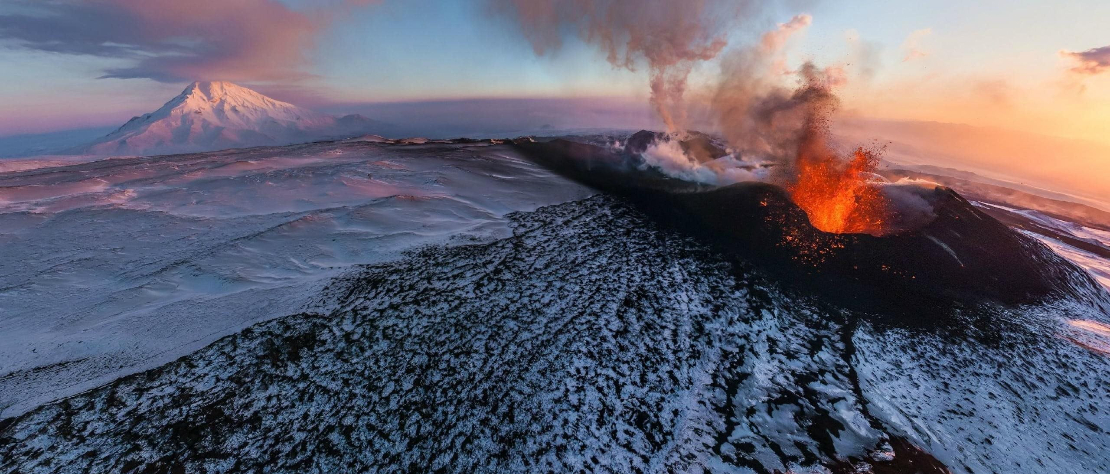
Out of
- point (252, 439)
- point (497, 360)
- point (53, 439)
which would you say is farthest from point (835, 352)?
point (53, 439)

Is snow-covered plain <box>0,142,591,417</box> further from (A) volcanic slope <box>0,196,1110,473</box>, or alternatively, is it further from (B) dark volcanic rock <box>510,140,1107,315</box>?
(B) dark volcanic rock <box>510,140,1107,315</box>

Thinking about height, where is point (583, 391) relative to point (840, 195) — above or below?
below

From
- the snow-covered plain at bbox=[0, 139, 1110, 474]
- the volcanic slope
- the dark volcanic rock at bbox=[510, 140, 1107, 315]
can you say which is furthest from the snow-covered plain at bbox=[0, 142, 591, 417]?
the dark volcanic rock at bbox=[510, 140, 1107, 315]

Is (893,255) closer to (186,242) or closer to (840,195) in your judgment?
(840,195)

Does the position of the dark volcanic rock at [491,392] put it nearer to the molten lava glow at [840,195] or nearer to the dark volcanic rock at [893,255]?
the dark volcanic rock at [893,255]

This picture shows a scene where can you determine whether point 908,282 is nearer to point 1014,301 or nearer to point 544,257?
point 1014,301

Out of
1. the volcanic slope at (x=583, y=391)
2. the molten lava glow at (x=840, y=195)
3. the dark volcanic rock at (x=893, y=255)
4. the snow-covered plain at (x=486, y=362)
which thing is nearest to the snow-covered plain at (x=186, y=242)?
the snow-covered plain at (x=486, y=362)

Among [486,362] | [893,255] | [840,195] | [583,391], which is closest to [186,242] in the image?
[486,362]
